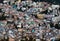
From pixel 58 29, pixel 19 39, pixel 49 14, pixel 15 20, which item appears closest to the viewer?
pixel 19 39

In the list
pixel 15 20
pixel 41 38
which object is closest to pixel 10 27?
pixel 15 20

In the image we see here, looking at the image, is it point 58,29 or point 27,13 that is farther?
point 27,13

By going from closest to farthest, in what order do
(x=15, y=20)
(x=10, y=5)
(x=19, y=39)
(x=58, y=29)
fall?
1. (x=19, y=39)
2. (x=58, y=29)
3. (x=15, y=20)
4. (x=10, y=5)

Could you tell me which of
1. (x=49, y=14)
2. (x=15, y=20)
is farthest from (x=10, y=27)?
(x=49, y=14)

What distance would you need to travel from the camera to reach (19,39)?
1098 cm

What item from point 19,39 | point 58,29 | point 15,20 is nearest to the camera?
point 19,39

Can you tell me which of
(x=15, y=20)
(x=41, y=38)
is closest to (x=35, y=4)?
Result: (x=15, y=20)

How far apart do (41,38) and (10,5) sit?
5.32 metres

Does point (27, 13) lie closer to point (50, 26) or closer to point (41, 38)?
point (50, 26)

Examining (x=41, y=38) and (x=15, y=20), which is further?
(x=15, y=20)

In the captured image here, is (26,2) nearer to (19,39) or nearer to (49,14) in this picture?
(49,14)

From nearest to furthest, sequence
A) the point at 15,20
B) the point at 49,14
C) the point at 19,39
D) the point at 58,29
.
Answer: the point at 19,39
the point at 58,29
the point at 15,20
the point at 49,14

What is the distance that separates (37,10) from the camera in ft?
48.8

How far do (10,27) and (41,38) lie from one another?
199 cm
